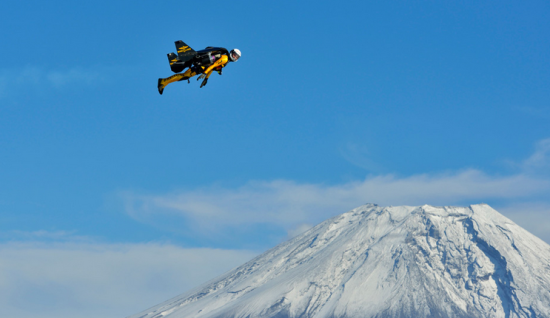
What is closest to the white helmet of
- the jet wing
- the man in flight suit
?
the man in flight suit

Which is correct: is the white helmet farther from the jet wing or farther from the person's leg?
the jet wing

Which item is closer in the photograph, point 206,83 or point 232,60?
point 206,83

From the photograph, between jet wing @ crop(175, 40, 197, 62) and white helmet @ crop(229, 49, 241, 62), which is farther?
white helmet @ crop(229, 49, 241, 62)

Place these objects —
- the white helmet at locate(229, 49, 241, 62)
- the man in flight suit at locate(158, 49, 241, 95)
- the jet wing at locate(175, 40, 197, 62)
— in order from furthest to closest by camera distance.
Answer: the white helmet at locate(229, 49, 241, 62) < the man in flight suit at locate(158, 49, 241, 95) < the jet wing at locate(175, 40, 197, 62)

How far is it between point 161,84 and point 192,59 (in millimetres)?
3807

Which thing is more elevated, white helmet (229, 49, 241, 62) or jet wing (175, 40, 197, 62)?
white helmet (229, 49, 241, 62)

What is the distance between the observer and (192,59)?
49312 mm

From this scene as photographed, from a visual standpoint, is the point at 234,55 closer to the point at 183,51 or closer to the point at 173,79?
the point at 173,79

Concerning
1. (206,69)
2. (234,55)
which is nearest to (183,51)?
(206,69)

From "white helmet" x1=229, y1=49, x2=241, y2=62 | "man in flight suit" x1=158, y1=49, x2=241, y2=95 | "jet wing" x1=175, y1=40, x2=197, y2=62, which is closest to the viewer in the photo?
"jet wing" x1=175, y1=40, x2=197, y2=62

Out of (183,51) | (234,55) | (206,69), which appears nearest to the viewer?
(183,51)

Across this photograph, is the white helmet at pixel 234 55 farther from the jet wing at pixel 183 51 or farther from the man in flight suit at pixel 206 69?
the jet wing at pixel 183 51

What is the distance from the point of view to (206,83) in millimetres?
49719

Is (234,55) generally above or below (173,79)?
above
